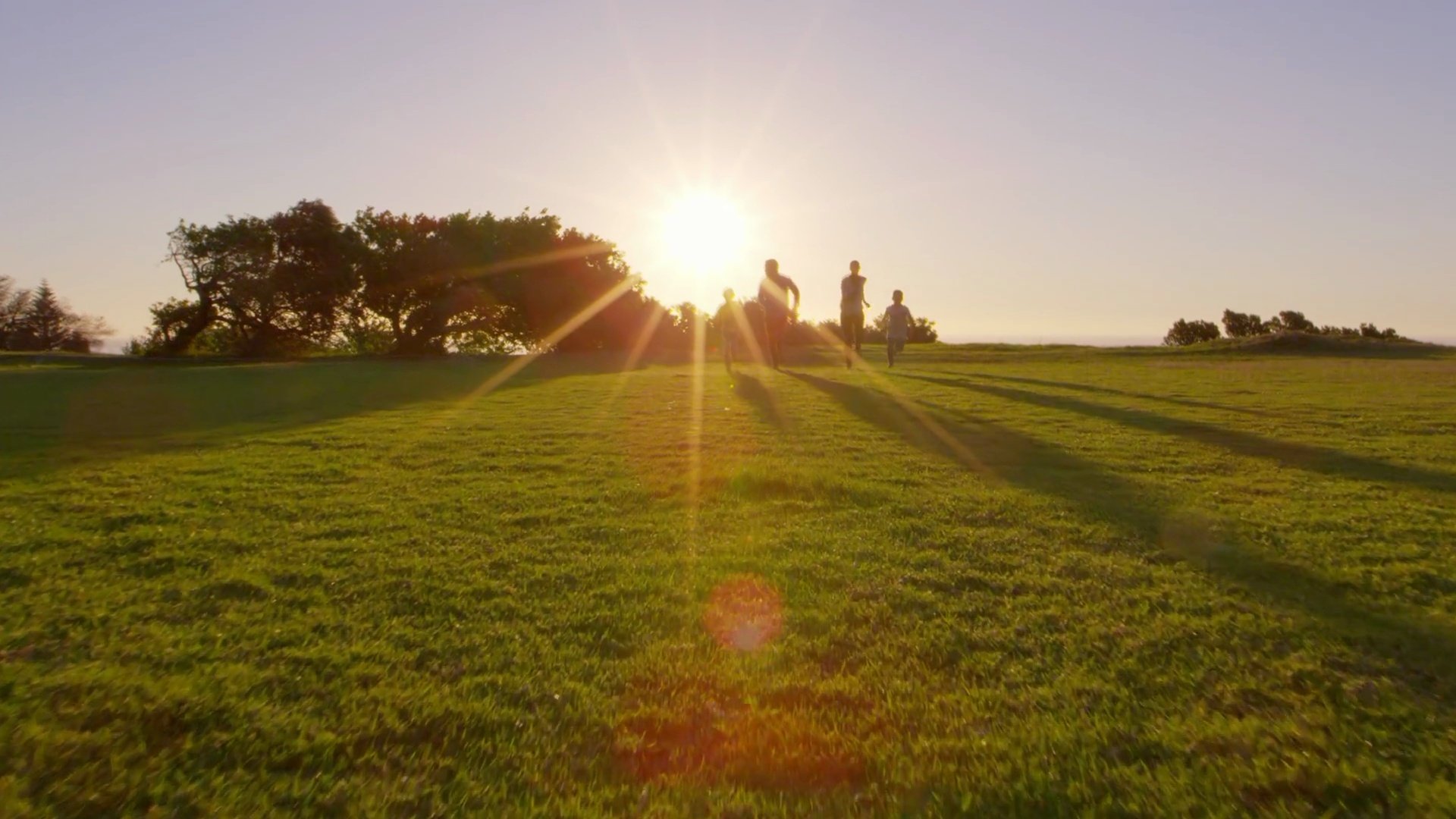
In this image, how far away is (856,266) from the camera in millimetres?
19938

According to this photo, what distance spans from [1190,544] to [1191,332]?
147 feet

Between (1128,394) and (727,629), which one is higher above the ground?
(1128,394)

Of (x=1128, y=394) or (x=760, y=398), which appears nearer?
(x=760, y=398)

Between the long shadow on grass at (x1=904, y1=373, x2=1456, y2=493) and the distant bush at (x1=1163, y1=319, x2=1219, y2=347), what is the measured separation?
35.9 m

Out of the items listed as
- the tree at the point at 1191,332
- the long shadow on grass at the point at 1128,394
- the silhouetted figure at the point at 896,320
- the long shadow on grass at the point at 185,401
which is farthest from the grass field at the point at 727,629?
Answer: the tree at the point at 1191,332

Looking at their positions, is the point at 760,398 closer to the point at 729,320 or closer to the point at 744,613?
the point at 729,320

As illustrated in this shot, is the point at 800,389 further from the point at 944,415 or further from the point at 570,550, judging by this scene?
the point at 570,550

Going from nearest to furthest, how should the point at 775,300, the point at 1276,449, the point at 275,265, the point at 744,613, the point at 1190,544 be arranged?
the point at 744,613, the point at 1190,544, the point at 1276,449, the point at 775,300, the point at 275,265

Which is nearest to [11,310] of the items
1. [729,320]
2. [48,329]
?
[48,329]

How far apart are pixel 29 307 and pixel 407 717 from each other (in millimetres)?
62807

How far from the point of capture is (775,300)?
19.5 meters

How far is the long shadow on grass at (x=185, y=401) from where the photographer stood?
9273 millimetres

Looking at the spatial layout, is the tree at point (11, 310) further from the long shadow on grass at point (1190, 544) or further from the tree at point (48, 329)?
the long shadow on grass at point (1190, 544)

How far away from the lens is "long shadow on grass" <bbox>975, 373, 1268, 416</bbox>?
1235 cm
